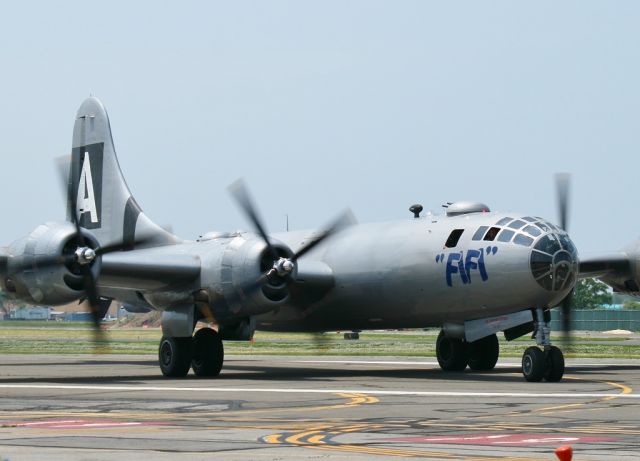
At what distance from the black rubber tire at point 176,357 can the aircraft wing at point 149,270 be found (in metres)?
1.55

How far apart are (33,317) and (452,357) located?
147 meters

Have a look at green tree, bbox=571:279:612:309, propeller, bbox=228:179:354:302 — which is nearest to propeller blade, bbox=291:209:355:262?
propeller, bbox=228:179:354:302

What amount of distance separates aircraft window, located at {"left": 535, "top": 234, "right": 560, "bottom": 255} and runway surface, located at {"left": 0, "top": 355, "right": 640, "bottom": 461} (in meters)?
3.11

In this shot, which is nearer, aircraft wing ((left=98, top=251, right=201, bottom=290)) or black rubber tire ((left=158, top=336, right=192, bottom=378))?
aircraft wing ((left=98, top=251, right=201, bottom=290))

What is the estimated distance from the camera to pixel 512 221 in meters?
28.5

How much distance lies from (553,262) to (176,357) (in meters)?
10.2

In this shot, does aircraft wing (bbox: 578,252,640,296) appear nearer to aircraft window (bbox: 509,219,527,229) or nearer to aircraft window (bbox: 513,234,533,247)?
aircraft window (bbox: 509,219,527,229)

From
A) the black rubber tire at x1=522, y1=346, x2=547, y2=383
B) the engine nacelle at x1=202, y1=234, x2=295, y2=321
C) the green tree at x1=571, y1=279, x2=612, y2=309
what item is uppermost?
the engine nacelle at x1=202, y1=234, x2=295, y2=321

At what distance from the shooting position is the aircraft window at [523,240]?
2762cm

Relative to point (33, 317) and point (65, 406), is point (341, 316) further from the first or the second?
point (33, 317)

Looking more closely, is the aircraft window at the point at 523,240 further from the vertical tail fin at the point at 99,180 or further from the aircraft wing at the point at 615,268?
the vertical tail fin at the point at 99,180

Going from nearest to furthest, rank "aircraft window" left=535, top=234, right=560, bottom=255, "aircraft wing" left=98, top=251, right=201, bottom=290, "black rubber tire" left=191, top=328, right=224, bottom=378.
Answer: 1. "aircraft window" left=535, top=234, right=560, bottom=255
2. "aircraft wing" left=98, top=251, right=201, bottom=290
3. "black rubber tire" left=191, top=328, right=224, bottom=378

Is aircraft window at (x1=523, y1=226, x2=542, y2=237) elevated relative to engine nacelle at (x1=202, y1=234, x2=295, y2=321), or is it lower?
elevated

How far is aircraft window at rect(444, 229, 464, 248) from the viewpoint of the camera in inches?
1143
